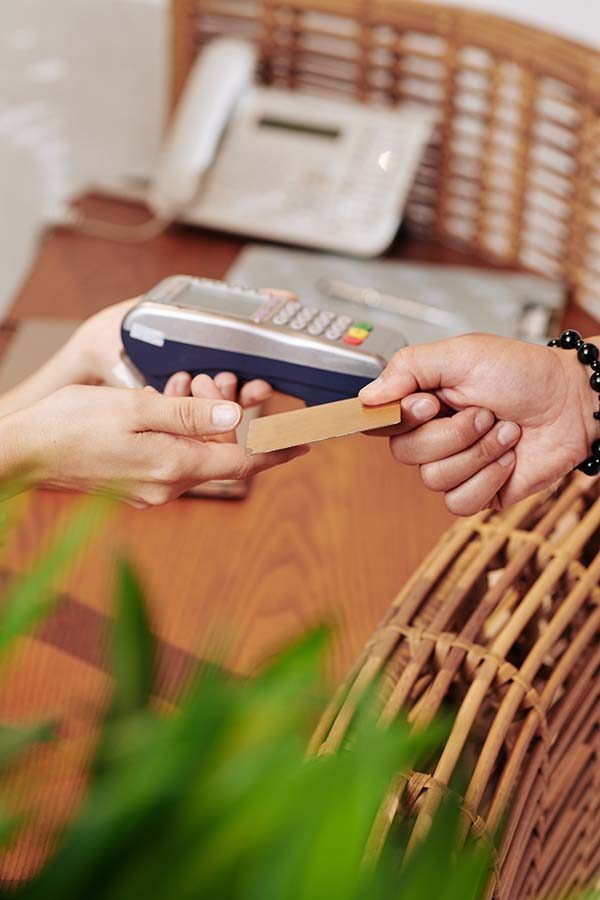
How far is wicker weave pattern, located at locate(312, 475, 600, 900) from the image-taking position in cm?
58

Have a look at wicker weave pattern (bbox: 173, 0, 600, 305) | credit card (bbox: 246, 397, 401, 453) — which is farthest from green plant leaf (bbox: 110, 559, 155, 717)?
wicker weave pattern (bbox: 173, 0, 600, 305)

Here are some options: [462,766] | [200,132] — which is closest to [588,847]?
[462,766]

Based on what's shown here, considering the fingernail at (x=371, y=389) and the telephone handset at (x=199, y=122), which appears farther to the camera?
the telephone handset at (x=199, y=122)

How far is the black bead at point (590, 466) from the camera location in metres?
0.81

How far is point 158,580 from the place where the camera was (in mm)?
887

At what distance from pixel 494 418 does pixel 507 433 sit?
15mm

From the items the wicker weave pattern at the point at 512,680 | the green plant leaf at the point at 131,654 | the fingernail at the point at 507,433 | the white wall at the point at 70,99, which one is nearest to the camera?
the green plant leaf at the point at 131,654

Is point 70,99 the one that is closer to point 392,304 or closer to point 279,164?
point 279,164

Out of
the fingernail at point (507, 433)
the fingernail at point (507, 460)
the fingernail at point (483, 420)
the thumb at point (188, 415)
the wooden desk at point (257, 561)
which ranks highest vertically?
the thumb at point (188, 415)

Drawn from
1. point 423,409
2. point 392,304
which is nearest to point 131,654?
point 423,409

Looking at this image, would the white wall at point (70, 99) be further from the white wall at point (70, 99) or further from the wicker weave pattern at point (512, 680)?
the wicker weave pattern at point (512, 680)

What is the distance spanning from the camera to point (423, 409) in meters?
0.74

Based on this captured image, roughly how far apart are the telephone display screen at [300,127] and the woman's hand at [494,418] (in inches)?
29.4

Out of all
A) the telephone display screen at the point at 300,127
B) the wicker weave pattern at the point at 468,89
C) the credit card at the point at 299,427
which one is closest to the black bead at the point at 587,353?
the credit card at the point at 299,427
